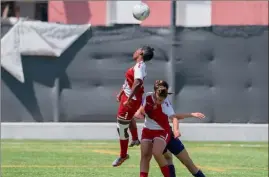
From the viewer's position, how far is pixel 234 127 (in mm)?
21688

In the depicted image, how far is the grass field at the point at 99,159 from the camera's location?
48.0ft

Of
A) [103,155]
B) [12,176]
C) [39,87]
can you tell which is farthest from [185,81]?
[12,176]

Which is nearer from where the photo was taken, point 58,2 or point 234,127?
point 234,127

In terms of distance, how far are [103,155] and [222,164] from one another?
2.53 meters

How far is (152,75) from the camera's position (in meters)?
21.8

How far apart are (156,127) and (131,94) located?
208 cm

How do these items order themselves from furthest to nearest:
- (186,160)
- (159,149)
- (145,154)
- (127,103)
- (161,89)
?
(127,103) < (186,160) < (145,154) < (159,149) < (161,89)

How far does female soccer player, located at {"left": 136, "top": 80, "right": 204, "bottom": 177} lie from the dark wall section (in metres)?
9.55

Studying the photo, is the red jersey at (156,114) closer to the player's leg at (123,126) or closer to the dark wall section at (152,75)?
the player's leg at (123,126)

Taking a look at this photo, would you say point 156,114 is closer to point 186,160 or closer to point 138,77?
point 186,160

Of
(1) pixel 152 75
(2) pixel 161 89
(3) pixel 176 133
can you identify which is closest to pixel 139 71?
(2) pixel 161 89

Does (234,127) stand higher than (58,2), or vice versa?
(58,2)

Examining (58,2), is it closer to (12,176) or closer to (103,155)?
(103,155)

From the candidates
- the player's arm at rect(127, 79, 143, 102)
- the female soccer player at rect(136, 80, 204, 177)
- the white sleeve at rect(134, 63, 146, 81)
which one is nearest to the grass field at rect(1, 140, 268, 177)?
the player's arm at rect(127, 79, 143, 102)
